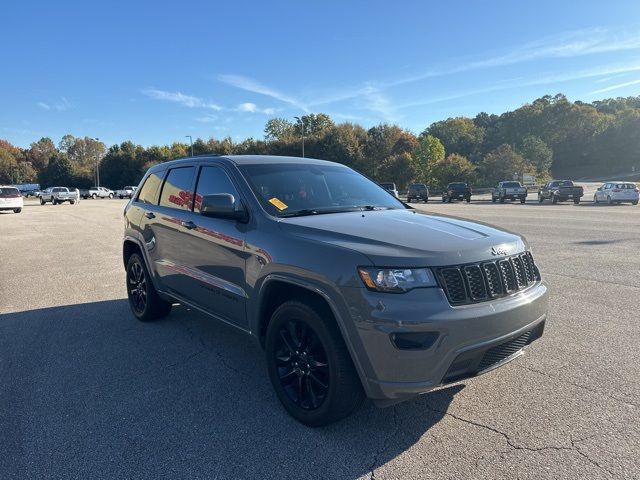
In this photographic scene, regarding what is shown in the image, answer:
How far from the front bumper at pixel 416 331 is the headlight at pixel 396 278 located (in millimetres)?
38

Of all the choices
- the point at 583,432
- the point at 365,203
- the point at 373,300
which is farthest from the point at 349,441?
the point at 365,203

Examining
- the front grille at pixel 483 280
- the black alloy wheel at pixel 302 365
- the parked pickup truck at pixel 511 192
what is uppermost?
the front grille at pixel 483 280

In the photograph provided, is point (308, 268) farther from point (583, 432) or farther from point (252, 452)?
point (583, 432)

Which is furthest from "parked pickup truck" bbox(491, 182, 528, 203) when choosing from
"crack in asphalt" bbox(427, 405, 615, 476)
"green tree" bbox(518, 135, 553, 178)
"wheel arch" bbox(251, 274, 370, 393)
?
"green tree" bbox(518, 135, 553, 178)

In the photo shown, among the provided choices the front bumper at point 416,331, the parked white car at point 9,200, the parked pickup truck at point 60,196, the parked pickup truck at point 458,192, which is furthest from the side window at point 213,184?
the parked pickup truck at point 60,196

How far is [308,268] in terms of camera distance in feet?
9.80

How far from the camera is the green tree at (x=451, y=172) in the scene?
212 feet

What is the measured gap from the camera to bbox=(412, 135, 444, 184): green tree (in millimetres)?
63406

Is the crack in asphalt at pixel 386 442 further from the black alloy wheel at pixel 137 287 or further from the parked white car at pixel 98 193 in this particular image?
the parked white car at pixel 98 193

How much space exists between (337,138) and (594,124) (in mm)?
81916

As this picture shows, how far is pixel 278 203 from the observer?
3756 millimetres

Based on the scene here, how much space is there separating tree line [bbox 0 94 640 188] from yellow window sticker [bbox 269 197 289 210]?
5828 centimetres

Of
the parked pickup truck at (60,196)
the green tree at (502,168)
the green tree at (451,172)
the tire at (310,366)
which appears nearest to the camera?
the tire at (310,366)

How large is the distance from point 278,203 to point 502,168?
68211mm
